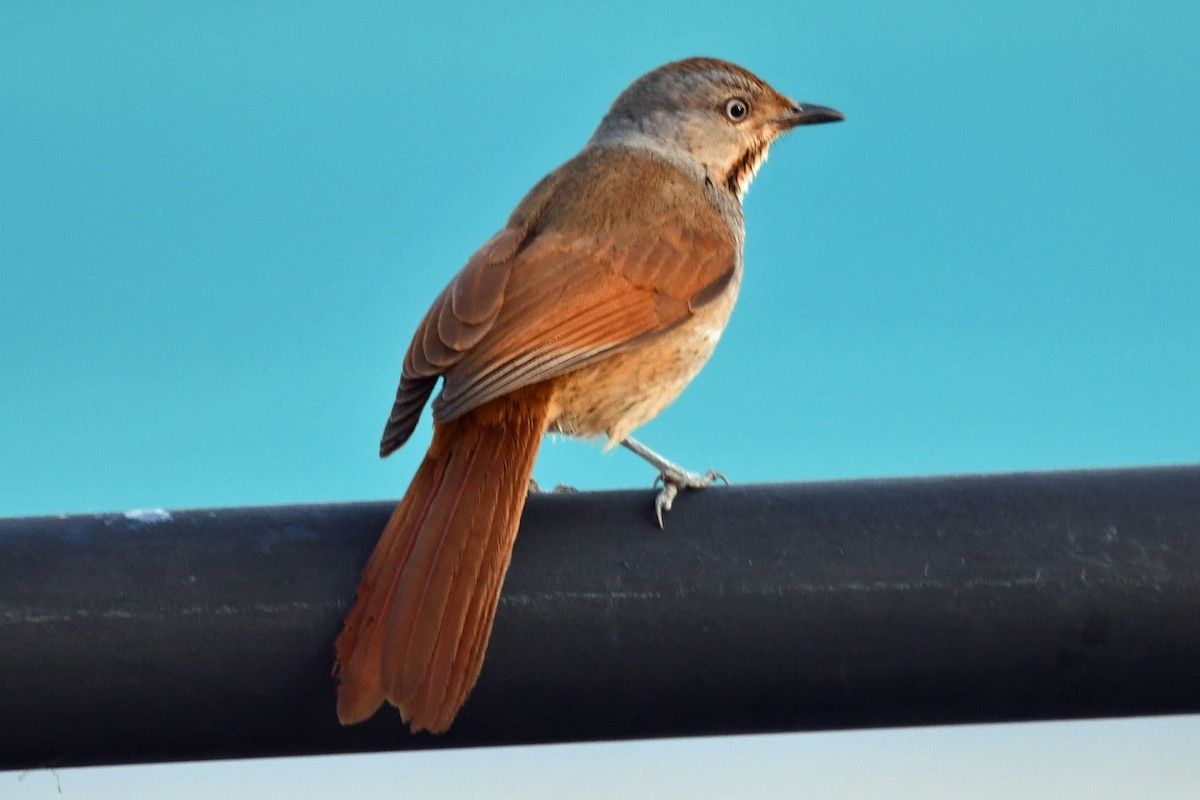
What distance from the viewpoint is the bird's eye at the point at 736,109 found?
5.50m

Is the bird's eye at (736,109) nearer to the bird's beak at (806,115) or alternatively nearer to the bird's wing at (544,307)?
the bird's beak at (806,115)

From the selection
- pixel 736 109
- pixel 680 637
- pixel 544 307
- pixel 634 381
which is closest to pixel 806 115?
pixel 736 109

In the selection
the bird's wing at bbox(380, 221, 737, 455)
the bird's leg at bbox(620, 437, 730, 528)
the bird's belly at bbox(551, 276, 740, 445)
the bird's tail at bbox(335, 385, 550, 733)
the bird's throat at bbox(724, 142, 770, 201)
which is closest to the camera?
the bird's tail at bbox(335, 385, 550, 733)

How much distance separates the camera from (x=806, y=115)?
18.5 feet

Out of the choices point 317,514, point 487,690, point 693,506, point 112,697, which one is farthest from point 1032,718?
point 112,697

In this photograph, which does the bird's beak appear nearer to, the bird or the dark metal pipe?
the bird

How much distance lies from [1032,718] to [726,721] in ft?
1.85

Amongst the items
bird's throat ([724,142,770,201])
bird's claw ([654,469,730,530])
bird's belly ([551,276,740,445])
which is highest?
bird's throat ([724,142,770,201])

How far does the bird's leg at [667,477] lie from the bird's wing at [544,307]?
33 cm

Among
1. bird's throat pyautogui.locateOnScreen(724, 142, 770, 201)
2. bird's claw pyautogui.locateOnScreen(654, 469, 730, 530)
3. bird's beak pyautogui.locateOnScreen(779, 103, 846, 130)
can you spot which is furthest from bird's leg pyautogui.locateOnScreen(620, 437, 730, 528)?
bird's beak pyautogui.locateOnScreen(779, 103, 846, 130)

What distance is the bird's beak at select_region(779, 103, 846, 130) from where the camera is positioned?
18.5ft

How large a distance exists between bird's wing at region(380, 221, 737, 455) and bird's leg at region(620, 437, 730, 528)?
1.08 feet

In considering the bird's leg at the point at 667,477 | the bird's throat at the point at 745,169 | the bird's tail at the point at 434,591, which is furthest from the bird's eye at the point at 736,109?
the bird's tail at the point at 434,591

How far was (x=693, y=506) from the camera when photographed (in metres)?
2.79
